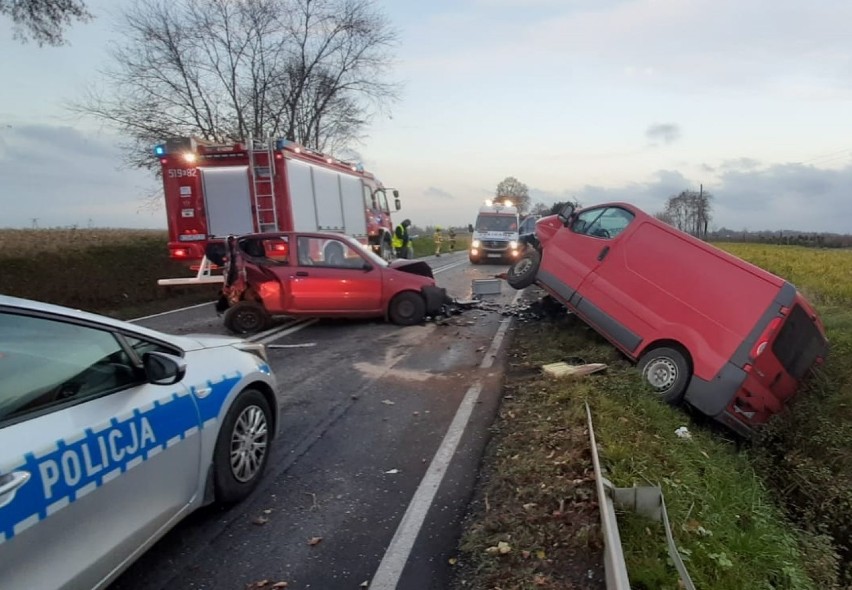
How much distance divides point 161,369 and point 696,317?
17.4 ft

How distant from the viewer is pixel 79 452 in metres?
2.44

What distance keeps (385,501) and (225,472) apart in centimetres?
107

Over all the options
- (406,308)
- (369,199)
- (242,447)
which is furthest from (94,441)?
(369,199)

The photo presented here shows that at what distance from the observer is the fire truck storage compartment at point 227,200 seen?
1240 cm

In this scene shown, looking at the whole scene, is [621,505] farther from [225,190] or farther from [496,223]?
[496,223]

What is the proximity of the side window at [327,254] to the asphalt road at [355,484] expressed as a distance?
6.08 ft

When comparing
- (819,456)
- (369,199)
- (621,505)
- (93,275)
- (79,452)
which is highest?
(369,199)

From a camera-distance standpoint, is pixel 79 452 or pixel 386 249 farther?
pixel 386 249

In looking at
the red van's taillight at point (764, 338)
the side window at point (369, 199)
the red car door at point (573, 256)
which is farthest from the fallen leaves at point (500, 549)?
the side window at point (369, 199)

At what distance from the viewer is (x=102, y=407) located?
2670 mm

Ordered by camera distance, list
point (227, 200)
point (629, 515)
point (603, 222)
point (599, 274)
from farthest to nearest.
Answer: point (227, 200), point (603, 222), point (599, 274), point (629, 515)

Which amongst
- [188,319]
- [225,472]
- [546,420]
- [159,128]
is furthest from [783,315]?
[159,128]

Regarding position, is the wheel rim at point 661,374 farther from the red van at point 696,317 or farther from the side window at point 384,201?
the side window at point 384,201

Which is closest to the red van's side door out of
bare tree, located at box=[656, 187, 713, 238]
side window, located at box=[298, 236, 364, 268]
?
side window, located at box=[298, 236, 364, 268]
